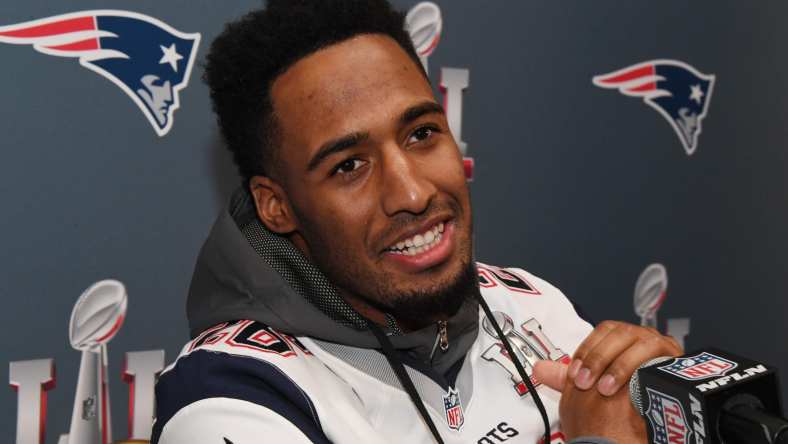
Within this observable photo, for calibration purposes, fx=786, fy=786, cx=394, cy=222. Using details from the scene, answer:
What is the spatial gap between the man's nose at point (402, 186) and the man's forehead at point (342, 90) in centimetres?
5

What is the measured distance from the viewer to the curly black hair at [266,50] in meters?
0.98

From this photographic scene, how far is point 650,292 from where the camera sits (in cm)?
193

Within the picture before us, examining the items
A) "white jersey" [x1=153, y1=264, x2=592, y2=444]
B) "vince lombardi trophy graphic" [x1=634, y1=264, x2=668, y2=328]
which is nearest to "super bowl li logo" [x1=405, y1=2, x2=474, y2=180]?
"white jersey" [x1=153, y1=264, x2=592, y2=444]

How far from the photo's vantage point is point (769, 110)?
202 centimetres

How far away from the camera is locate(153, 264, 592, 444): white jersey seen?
837 mm

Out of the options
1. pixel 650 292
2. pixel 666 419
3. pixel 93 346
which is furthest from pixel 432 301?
pixel 650 292

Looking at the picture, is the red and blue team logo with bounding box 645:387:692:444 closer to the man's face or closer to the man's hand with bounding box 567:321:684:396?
the man's hand with bounding box 567:321:684:396

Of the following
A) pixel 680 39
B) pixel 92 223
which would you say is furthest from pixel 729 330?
pixel 92 223

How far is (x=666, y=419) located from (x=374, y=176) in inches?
17.3

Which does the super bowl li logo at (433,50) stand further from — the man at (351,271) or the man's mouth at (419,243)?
the man's mouth at (419,243)

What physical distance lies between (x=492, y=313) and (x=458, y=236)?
0.21 meters

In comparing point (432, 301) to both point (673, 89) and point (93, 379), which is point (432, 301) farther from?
point (673, 89)

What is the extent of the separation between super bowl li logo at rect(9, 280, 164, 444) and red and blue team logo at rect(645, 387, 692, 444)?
909mm

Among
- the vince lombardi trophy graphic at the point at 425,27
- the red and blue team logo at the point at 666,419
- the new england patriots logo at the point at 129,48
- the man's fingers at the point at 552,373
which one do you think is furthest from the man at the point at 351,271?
A: the vince lombardi trophy graphic at the point at 425,27
